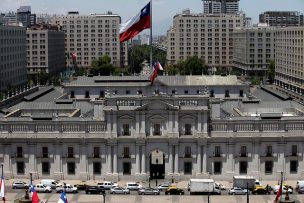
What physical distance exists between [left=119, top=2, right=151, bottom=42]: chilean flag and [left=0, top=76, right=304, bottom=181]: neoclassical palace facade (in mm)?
12618

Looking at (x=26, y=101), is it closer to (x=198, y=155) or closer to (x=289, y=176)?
(x=198, y=155)

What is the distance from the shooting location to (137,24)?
95.1 m

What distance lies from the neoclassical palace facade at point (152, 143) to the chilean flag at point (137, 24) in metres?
12.6

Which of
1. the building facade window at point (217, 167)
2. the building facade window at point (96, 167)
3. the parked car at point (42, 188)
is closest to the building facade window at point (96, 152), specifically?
the building facade window at point (96, 167)

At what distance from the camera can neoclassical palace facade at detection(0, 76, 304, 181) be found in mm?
85438

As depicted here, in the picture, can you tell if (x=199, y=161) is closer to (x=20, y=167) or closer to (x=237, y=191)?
(x=237, y=191)

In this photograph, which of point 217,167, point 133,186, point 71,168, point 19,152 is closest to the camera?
point 133,186

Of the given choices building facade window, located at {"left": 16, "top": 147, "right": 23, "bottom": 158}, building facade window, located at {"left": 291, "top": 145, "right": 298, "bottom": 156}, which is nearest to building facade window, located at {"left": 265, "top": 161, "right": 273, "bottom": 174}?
building facade window, located at {"left": 291, "top": 145, "right": 298, "bottom": 156}

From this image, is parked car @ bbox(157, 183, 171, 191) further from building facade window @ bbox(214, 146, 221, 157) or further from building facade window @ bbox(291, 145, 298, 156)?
building facade window @ bbox(291, 145, 298, 156)

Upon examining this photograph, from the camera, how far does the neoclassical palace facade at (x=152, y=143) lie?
8544 centimetres

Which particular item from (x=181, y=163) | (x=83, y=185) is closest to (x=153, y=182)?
(x=181, y=163)

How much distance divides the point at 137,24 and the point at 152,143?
20.1m

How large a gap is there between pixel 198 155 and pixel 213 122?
505 cm

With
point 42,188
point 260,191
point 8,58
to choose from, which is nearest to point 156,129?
point 260,191
